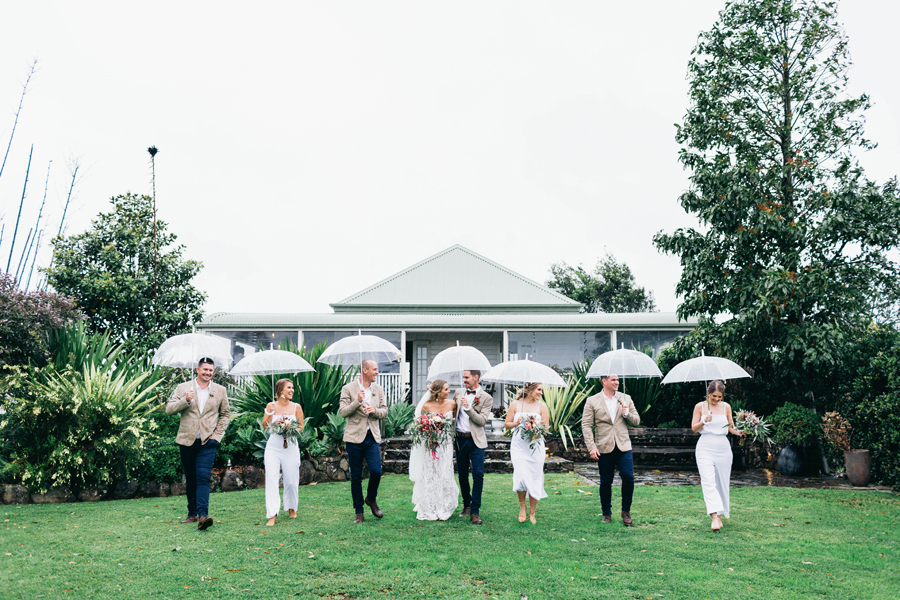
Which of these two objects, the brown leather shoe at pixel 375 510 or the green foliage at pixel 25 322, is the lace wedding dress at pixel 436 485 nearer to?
the brown leather shoe at pixel 375 510

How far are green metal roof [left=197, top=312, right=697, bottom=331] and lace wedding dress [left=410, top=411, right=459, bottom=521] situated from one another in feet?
28.7

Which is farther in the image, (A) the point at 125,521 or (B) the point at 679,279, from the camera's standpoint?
(B) the point at 679,279

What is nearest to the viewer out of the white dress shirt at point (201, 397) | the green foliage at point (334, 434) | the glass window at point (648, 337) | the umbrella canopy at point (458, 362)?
the white dress shirt at point (201, 397)

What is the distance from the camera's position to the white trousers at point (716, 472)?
640 centimetres

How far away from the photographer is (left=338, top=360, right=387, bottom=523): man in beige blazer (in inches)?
259

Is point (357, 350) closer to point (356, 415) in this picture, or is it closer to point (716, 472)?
point (356, 415)

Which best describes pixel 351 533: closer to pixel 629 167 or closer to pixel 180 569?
pixel 180 569

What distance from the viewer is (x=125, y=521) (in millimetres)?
6910

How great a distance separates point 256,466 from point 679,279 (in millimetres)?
8315

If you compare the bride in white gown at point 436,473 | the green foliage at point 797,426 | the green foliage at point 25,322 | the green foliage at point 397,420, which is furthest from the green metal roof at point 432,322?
the bride in white gown at point 436,473

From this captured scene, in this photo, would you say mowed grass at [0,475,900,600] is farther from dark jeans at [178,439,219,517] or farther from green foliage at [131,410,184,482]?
green foliage at [131,410,184,482]

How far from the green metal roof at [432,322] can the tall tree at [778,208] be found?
363 cm

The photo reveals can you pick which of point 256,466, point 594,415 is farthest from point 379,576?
point 256,466

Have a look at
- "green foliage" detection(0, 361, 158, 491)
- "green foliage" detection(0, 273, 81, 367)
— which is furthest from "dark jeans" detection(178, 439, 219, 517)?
"green foliage" detection(0, 273, 81, 367)
